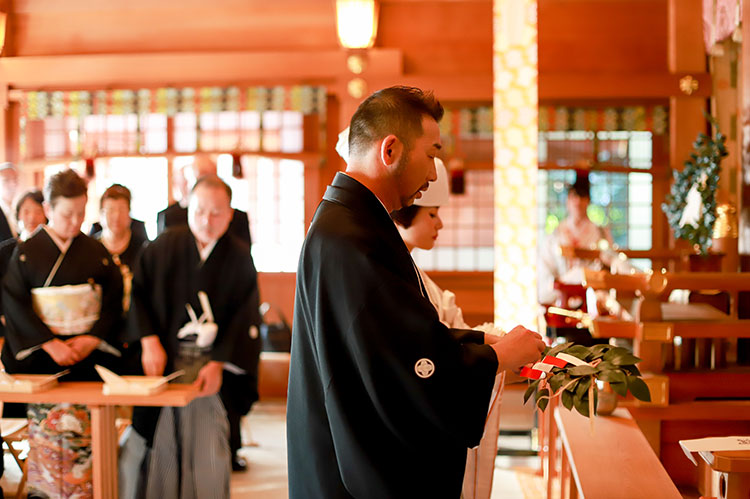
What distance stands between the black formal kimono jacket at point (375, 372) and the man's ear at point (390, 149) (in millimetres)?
88

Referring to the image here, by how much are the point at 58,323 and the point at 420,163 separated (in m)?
2.60

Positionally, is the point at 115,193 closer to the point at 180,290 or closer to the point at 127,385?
the point at 180,290

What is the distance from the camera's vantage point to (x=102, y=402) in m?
3.29

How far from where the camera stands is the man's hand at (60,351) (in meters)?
3.58

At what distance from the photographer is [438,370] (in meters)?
1.58

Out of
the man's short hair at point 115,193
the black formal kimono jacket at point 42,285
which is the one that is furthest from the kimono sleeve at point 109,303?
the man's short hair at point 115,193

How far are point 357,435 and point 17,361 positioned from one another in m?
2.67

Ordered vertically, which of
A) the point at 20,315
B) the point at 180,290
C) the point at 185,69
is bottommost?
the point at 20,315

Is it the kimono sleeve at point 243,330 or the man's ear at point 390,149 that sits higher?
the man's ear at point 390,149

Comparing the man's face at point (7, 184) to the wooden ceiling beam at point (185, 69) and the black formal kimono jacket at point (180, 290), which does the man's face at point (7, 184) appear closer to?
the wooden ceiling beam at point (185, 69)

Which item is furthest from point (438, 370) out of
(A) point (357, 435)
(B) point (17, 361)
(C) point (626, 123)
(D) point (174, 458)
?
(C) point (626, 123)

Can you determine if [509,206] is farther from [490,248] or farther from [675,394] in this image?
[490,248]

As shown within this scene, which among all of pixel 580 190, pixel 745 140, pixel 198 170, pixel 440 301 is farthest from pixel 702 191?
pixel 198 170

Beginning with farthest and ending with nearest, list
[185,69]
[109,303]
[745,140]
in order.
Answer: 1. [185,69]
2. [745,140]
3. [109,303]
